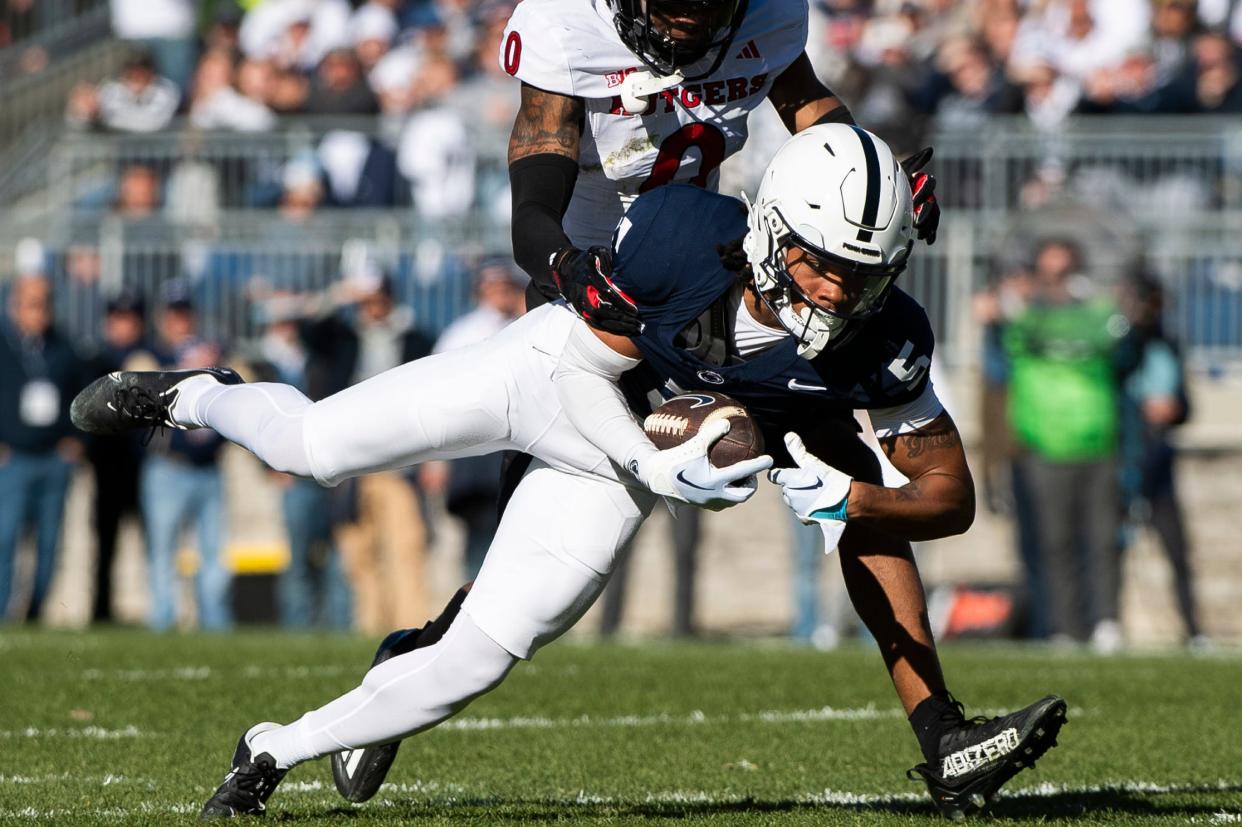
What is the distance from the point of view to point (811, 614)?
10297 mm

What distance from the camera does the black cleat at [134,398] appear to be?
4.96 meters

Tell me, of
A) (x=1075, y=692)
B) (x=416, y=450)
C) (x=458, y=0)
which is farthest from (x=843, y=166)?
(x=458, y=0)

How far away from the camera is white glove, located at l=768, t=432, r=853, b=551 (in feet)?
13.2

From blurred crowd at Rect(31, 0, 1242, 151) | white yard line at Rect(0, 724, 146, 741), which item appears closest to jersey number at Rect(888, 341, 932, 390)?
white yard line at Rect(0, 724, 146, 741)

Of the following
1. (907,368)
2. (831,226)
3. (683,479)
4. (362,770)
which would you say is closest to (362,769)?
(362,770)

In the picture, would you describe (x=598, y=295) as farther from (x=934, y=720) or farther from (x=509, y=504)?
(x=934, y=720)

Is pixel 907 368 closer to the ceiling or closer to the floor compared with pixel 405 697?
closer to the ceiling

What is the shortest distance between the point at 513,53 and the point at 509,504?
129cm

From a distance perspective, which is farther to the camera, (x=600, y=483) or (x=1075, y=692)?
(x=1075, y=692)

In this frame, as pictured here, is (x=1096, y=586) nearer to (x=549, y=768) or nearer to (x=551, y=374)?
(x=549, y=768)

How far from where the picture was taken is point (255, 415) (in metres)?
4.66

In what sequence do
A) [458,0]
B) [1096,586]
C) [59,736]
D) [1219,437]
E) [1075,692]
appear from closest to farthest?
[59,736] < [1075,692] < [1096,586] < [1219,437] < [458,0]

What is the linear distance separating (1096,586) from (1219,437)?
225 centimetres

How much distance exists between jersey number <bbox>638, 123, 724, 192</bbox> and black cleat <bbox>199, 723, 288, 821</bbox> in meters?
1.75
